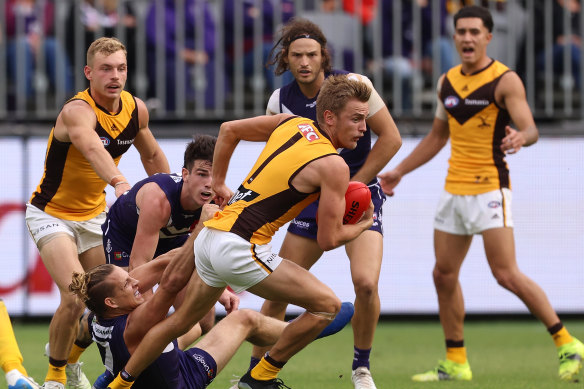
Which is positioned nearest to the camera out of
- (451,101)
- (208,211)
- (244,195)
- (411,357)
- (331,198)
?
(331,198)

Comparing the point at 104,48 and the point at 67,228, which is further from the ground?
the point at 104,48

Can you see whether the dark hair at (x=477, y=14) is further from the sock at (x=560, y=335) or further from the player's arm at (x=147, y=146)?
the player's arm at (x=147, y=146)

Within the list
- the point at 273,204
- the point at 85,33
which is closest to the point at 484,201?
the point at 273,204

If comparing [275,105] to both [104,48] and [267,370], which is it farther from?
[267,370]

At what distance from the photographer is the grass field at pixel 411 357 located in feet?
25.6

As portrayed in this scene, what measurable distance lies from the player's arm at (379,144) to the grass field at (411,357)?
155 centimetres

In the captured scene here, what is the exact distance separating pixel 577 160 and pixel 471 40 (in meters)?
3.36

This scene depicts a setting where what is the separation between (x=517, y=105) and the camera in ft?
27.3

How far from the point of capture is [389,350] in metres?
9.91

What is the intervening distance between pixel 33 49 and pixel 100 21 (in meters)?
0.88

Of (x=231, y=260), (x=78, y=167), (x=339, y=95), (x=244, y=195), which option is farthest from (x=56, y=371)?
(x=339, y=95)

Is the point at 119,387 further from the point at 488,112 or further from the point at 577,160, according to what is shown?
the point at 577,160

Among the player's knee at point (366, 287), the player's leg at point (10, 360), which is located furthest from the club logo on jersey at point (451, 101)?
the player's leg at point (10, 360)

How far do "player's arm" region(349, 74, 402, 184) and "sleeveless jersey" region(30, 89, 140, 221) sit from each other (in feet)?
5.71
